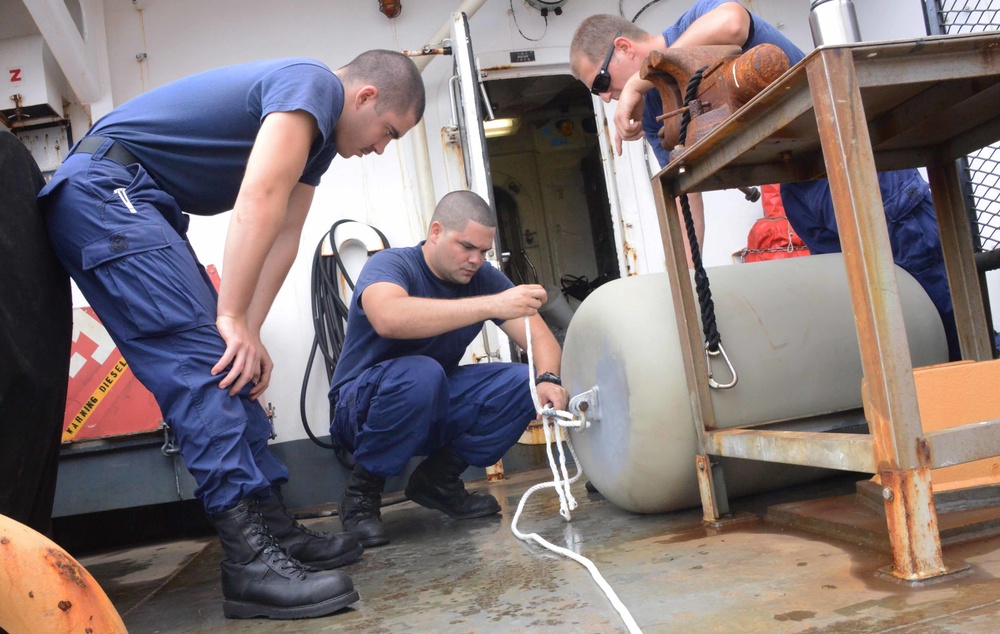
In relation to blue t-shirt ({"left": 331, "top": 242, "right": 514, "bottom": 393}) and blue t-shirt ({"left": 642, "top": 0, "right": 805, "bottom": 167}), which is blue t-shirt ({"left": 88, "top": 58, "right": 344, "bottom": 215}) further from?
blue t-shirt ({"left": 642, "top": 0, "right": 805, "bottom": 167})

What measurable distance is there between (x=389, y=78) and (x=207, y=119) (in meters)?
0.45

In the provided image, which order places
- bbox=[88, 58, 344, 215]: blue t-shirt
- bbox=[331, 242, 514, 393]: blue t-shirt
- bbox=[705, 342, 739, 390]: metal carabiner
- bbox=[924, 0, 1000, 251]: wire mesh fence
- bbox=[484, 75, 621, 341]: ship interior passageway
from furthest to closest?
bbox=[484, 75, 621, 341]: ship interior passageway
bbox=[924, 0, 1000, 251]: wire mesh fence
bbox=[331, 242, 514, 393]: blue t-shirt
bbox=[705, 342, 739, 390]: metal carabiner
bbox=[88, 58, 344, 215]: blue t-shirt

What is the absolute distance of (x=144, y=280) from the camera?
1.58 meters

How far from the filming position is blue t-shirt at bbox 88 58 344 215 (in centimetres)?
173

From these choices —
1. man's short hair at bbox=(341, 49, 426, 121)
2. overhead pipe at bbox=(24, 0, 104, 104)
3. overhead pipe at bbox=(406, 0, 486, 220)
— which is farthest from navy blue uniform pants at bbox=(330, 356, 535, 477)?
overhead pipe at bbox=(24, 0, 104, 104)

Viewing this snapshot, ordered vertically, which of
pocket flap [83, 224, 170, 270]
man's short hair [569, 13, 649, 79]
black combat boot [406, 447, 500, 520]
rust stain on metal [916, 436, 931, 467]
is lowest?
black combat boot [406, 447, 500, 520]

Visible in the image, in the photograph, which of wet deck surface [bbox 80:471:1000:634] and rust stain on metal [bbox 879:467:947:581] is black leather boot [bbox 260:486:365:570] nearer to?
wet deck surface [bbox 80:471:1000:634]

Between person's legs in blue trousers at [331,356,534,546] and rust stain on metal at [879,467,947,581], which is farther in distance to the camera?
person's legs in blue trousers at [331,356,534,546]

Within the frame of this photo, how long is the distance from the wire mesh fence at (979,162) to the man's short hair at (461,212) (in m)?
1.70

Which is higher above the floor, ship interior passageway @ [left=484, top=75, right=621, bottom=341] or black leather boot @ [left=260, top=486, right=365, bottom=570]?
ship interior passageway @ [left=484, top=75, right=621, bottom=341]

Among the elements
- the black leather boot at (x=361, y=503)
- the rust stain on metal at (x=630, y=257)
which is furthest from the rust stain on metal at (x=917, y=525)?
the rust stain on metal at (x=630, y=257)

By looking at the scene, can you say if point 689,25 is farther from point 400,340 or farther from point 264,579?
point 264,579

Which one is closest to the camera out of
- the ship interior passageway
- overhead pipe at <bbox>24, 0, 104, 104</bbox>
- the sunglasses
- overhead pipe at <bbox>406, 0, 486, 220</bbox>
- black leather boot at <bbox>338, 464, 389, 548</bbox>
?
black leather boot at <bbox>338, 464, 389, 548</bbox>

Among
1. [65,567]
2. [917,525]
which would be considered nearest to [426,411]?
[917,525]
